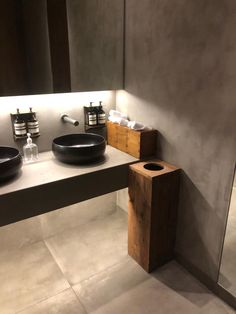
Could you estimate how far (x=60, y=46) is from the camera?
179cm

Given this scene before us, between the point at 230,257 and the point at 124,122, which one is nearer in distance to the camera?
the point at 230,257

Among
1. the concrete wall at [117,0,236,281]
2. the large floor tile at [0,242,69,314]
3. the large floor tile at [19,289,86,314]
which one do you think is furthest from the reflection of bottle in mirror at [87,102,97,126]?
the large floor tile at [19,289,86,314]

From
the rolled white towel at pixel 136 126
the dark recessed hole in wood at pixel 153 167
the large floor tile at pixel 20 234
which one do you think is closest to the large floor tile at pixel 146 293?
the large floor tile at pixel 20 234

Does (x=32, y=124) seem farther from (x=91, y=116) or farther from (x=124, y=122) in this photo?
(x=124, y=122)

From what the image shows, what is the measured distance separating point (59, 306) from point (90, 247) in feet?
1.91

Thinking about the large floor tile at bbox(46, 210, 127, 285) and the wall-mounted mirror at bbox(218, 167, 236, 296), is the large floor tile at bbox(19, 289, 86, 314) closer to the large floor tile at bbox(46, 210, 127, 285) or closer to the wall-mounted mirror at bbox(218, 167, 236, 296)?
the large floor tile at bbox(46, 210, 127, 285)

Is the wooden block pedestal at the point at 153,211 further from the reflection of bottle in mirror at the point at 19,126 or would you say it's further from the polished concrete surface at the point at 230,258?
the reflection of bottle in mirror at the point at 19,126

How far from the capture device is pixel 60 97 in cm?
195

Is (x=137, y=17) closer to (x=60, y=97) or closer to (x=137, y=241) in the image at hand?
(x=60, y=97)

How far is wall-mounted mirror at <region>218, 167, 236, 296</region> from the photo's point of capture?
58.7 inches

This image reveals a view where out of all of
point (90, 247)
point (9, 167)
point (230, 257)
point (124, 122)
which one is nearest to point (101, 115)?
point (124, 122)

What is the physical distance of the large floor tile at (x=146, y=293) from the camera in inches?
62.2

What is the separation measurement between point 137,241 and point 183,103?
106 cm

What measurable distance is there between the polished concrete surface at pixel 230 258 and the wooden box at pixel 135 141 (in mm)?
696
